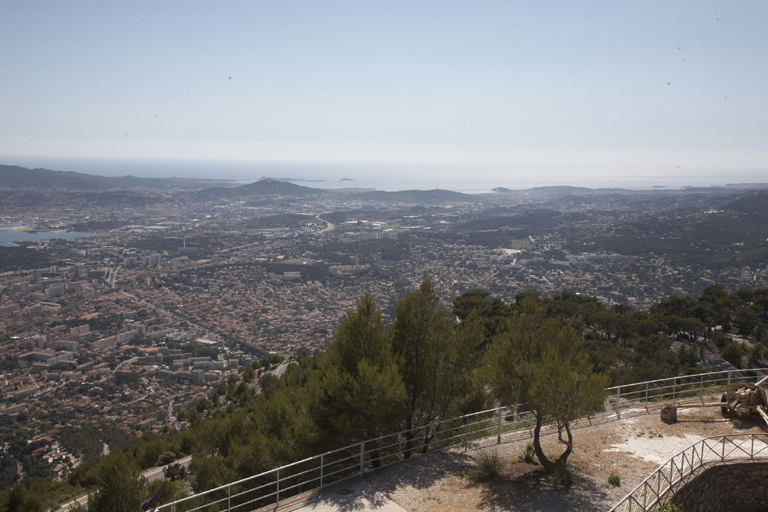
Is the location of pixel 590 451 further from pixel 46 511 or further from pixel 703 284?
pixel 703 284

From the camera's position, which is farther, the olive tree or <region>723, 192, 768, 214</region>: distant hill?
<region>723, 192, 768, 214</region>: distant hill

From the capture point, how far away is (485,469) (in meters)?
5.94

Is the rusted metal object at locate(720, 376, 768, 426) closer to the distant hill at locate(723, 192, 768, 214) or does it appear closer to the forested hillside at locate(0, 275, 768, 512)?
the forested hillside at locate(0, 275, 768, 512)

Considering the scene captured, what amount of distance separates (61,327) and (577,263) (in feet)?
154

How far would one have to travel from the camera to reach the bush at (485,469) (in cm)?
591

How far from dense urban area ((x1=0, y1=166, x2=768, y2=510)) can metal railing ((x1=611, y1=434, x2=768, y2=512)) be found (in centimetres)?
304

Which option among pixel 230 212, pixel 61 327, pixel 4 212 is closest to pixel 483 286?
pixel 61 327

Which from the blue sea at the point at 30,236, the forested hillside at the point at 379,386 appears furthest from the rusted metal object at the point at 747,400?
the blue sea at the point at 30,236

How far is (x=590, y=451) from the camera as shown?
6.57m

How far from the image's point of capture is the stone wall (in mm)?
5738

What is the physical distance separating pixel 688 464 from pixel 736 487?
2.58 ft

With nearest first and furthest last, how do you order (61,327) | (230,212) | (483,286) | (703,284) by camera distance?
(61,327) → (703,284) → (483,286) → (230,212)

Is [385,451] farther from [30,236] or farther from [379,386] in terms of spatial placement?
[30,236]

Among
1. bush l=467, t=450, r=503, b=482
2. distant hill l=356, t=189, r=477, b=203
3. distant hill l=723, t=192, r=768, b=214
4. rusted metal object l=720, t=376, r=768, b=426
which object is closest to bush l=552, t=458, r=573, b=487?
bush l=467, t=450, r=503, b=482
